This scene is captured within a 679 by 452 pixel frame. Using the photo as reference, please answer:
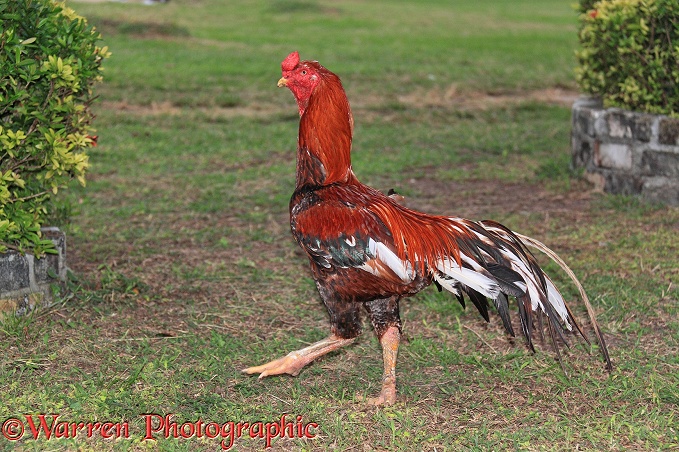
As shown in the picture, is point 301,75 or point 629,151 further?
point 629,151

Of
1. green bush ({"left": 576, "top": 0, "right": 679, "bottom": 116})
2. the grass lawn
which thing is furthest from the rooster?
green bush ({"left": 576, "top": 0, "right": 679, "bottom": 116})

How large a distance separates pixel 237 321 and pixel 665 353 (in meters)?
2.84

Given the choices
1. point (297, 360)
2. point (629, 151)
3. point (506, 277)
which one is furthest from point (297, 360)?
point (629, 151)

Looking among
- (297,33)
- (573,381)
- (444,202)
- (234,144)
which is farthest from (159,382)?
(297,33)

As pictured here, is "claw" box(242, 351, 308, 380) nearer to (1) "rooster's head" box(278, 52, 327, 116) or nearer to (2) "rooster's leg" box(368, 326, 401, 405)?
(2) "rooster's leg" box(368, 326, 401, 405)

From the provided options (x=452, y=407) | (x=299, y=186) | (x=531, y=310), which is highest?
(x=299, y=186)

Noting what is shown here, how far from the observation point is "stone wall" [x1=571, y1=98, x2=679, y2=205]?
8117mm

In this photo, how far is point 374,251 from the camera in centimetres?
433

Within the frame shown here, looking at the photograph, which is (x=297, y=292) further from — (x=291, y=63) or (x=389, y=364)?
(x=291, y=63)

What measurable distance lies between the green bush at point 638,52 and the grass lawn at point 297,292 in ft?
3.42

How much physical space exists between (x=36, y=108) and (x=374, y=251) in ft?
8.86

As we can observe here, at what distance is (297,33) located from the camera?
2070 cm

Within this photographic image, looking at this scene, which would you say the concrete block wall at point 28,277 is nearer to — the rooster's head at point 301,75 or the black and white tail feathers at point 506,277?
the rooster's head at point 301,75

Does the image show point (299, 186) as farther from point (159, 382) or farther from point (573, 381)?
point (573, 381)
